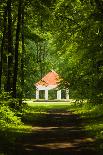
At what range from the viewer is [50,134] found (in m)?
20.1

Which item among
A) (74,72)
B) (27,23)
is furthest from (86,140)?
(27,23)

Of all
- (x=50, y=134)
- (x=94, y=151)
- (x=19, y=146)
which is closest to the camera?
(x=94, y=151)

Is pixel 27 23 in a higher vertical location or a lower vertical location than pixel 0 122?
higher

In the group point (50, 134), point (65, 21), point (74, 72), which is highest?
point (65, 21)

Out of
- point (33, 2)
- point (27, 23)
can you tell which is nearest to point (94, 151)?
point (33, 2)

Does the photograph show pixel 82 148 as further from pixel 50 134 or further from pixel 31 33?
pixel 31 33

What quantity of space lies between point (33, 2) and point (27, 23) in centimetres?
937

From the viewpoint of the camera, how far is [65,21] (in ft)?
102

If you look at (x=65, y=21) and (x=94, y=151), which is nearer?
(x=94, y=151)

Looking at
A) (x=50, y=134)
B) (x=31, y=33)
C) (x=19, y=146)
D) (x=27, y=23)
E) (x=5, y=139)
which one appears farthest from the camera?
(x=31, y=33)

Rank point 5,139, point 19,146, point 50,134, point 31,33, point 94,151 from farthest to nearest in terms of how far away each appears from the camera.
A: point 31,33, point 50,134, point 5,139, point 19,146, point 94,151

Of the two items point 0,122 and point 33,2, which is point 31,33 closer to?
point 33,2

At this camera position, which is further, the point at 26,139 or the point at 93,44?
the point at 93,44

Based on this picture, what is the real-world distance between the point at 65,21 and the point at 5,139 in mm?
15465
